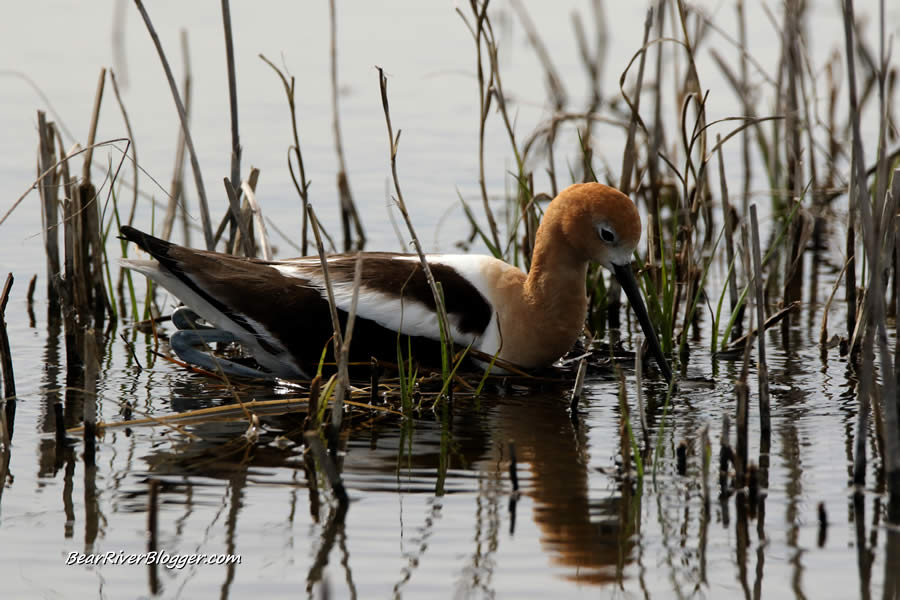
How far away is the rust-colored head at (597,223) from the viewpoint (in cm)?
585

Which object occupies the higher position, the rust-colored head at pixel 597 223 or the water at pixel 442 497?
the rust-colored head at pixel 597 223

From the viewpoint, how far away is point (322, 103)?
10953mm

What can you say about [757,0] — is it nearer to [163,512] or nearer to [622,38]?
[622,38]

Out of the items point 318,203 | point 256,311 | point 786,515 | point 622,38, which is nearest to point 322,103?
point 318,203

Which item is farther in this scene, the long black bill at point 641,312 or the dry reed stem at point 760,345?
the long black bill at point 641,312

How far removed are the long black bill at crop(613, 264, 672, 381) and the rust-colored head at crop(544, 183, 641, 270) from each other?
0.05 m

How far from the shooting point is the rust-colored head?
19.2 ft

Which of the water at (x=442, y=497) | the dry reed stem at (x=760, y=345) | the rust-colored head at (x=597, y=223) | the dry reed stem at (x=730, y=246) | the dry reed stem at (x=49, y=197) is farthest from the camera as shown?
the dry reed stem at (x=49, y=197)

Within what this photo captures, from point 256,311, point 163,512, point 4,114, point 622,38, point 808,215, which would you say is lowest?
point 163,512

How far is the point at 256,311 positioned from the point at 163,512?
1.67 metres

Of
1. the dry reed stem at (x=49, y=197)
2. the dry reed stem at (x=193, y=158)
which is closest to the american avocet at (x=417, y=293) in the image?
the dry reed stem at (x=193, y=158)
